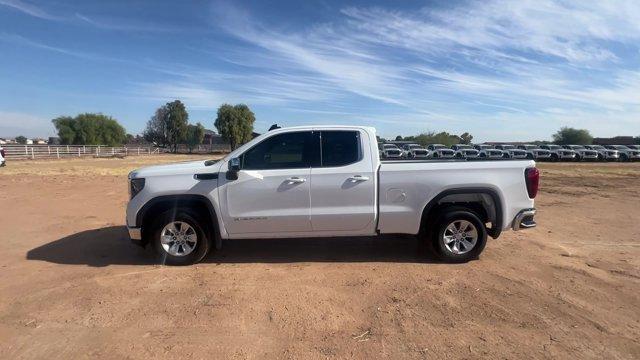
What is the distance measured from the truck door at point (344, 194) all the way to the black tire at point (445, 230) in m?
0.86

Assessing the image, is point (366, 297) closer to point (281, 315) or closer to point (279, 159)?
point (281, 315)

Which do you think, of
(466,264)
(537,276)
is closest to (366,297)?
(466,264)

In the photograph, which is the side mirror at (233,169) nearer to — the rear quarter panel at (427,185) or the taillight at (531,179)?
the rear quarter panel at (427,185)

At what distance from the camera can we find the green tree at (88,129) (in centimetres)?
7331

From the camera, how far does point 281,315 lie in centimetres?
443

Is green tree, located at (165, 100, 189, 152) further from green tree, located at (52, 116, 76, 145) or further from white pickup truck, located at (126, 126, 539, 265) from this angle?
white pickup truck, located at (126, 126, 539, 265)

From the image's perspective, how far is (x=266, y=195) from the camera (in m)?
5.80

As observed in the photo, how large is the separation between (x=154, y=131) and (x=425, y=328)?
3798 inches

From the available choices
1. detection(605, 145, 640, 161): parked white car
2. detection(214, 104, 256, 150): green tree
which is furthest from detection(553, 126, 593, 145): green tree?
detection(214, 104, 256, 150): green tree

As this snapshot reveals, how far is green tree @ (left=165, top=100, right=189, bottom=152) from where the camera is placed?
296 ft

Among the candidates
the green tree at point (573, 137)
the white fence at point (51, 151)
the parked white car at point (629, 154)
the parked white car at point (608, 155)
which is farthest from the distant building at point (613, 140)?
the white fence at point (51, 151)

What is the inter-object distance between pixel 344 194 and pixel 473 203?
71.1 inches

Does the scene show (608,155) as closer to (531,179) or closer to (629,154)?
(629,154)

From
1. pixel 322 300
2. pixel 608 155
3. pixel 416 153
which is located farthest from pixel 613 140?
pixel 322 300
